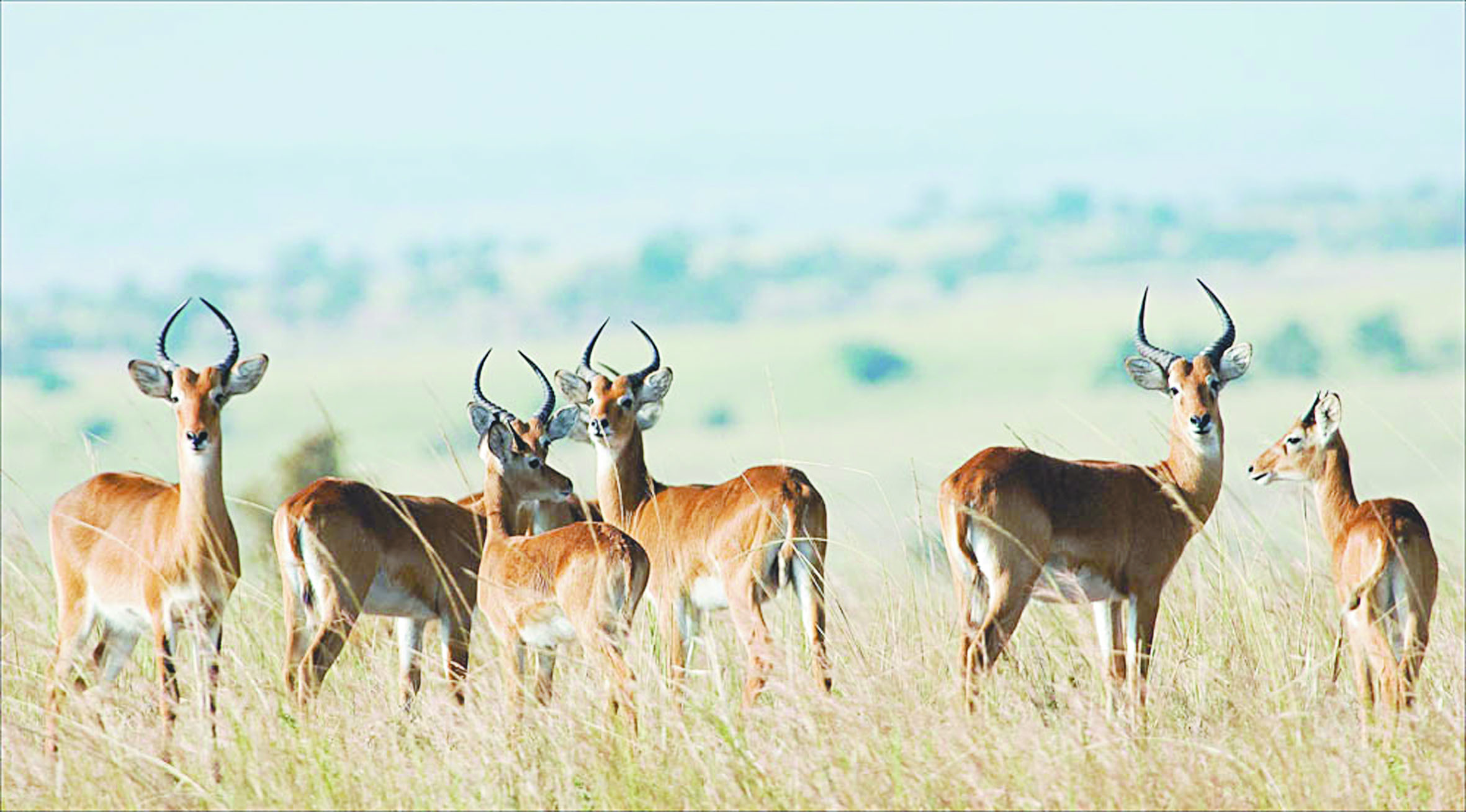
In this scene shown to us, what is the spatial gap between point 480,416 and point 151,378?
1982mm

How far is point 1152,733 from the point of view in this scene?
739 centimetres

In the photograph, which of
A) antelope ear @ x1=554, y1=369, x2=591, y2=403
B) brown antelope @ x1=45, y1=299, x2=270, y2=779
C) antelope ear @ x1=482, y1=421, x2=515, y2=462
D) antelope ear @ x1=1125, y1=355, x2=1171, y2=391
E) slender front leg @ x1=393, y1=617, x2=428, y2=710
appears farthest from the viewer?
antelope ear @ x1=554, y1=369, x2=591, y2=403

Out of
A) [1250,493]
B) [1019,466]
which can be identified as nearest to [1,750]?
[1019,466]

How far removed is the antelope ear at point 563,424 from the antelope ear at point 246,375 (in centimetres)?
187

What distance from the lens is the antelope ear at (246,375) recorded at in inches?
336

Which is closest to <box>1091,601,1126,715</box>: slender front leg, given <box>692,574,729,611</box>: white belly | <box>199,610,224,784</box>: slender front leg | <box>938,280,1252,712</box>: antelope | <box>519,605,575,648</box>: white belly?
<box>938,280,1252,712</box>: antelope

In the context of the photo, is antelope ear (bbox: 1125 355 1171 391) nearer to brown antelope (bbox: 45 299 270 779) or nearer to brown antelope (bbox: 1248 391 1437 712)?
brown antelope (bbox: 1248 391 1437 712)

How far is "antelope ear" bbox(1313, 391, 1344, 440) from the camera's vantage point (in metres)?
8.84

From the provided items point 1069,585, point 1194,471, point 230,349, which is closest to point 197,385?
point 230,349

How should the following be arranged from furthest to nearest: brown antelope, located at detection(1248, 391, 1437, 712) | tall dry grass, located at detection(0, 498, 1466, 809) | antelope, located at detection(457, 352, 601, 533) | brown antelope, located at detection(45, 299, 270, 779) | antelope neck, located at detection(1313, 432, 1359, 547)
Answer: antelope, located at detection(457, 352, 601, 533), antelope neck, located at detection(1313, 432, 1359, 547), brown antelope, located at detection(45, 299, 270, 779), brown antelope, located at detection(1248, 391, 1437, 712), tall dry grass, located at detection(0, 498, 1466, 809)

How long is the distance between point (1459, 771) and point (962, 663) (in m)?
2.55

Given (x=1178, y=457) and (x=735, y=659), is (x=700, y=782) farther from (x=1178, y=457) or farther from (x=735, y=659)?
(x=1178, y=457)

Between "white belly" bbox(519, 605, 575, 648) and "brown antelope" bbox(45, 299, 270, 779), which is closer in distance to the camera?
"brown antelope" bbox(45, 299, 270, 779)

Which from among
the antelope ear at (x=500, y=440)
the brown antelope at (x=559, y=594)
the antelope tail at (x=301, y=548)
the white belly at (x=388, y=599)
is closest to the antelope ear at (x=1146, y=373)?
the brown antelope at (x=559, y=594)
